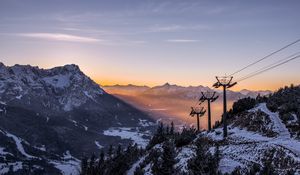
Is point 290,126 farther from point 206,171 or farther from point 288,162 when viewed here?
point 206,171

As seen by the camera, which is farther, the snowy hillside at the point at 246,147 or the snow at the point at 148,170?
the snow at the point at 148,170

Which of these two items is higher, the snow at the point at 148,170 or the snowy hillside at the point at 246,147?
the snowy hillside at the point at 246,147

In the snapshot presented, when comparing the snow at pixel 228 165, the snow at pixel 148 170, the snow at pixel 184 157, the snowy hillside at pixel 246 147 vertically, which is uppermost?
the snowy hillside at pixel 246 147

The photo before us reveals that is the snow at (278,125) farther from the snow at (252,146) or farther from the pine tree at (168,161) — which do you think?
the pine tree at (168,161)

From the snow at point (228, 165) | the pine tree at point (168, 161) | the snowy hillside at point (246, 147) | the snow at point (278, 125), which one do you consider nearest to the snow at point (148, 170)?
the snowy hillside at point (246, 147)

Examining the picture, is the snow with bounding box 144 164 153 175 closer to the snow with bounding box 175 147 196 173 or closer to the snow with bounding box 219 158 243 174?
the snow with bounding box 175 147 196 173

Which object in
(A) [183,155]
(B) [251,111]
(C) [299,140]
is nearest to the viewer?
(C) [299,140]

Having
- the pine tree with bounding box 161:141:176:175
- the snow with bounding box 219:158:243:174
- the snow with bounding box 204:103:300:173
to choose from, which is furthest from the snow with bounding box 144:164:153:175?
the snow with bounding box 219:158:243:174

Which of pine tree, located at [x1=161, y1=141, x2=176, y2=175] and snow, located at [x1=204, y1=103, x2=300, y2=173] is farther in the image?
pine tree, located at [x1=161, y1=141, x2=176, y2=175]

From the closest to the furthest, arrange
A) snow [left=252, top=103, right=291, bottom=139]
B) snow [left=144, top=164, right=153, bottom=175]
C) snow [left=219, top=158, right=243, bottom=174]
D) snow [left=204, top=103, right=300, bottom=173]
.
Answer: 1. snow [left=204, top=103, right=300, bottom=173]
2. snow [left=219, top=158, right=243, bottom=174]
3. snow [left=252, top=103, right=291, bottom=139]
4. snow [left=144, top=164, right=153, bottom=175]

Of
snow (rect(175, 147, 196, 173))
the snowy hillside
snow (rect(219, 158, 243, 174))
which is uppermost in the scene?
the snowy hillside

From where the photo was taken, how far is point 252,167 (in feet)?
149

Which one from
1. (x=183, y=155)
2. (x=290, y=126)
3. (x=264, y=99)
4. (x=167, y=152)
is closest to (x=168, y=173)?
(x=167, y=152)

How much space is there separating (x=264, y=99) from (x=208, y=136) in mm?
17774
